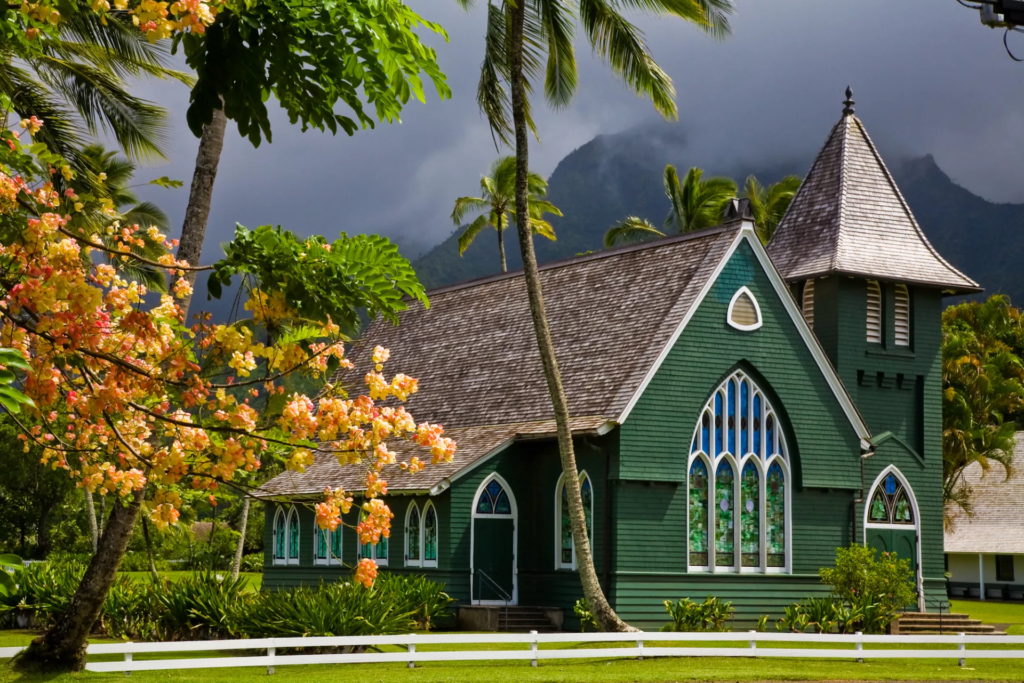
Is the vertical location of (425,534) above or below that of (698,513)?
below

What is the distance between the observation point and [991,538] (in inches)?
2069

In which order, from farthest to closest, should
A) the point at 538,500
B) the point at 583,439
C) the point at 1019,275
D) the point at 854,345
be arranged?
the point at 1019,275 → the point at 854,345 → the point at 538,500 → the point at 583,439

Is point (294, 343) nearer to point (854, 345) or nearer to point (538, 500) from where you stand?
point (538, 500)

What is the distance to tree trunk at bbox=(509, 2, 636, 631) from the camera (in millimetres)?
24734

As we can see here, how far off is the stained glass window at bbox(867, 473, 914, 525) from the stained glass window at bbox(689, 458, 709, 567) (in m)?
5.76

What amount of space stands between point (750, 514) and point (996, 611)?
2027 centimetres

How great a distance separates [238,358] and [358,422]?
1011 mm

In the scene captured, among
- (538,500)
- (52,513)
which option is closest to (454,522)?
(538,500)

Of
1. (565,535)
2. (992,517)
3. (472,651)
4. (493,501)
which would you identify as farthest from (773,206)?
(472,651)

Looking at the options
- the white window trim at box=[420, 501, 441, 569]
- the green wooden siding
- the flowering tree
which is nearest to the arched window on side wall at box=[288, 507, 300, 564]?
the white window trim at box=[420, 501, 441, 569]

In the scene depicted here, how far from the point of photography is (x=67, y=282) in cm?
905

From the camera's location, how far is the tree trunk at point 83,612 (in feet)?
57.2

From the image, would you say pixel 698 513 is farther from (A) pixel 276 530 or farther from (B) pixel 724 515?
(A) pixel 276 530

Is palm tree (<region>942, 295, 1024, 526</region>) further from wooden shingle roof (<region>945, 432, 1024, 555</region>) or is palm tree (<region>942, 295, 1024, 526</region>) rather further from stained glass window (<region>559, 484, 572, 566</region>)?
stained glass window (<region>559, 484, 572, 566</region>)
